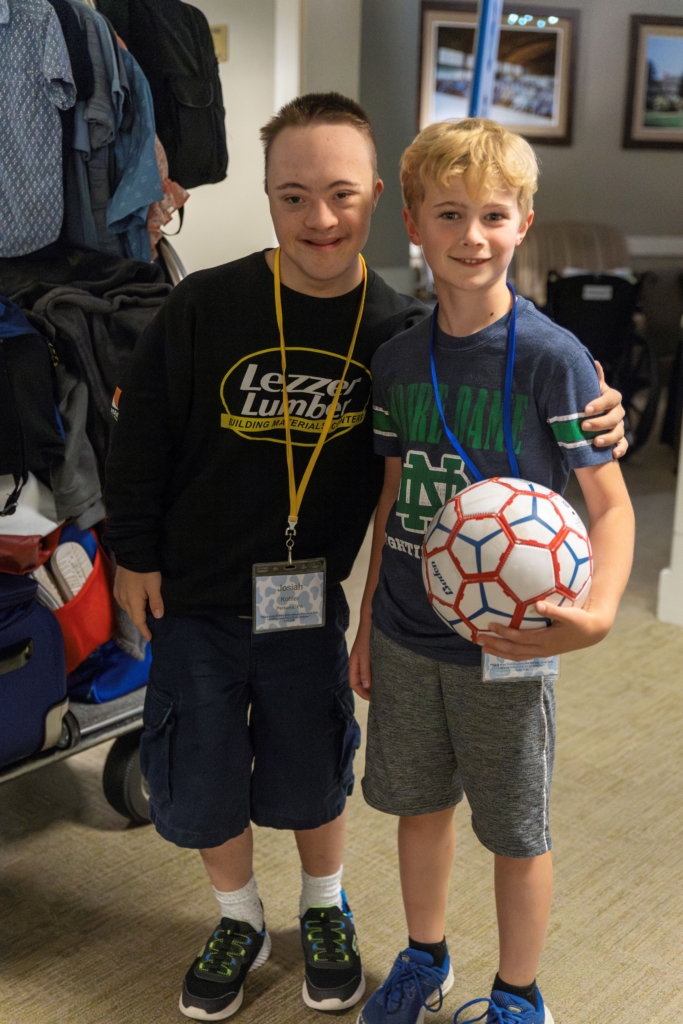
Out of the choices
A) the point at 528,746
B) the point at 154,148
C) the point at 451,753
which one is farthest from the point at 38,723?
the point at 154,148

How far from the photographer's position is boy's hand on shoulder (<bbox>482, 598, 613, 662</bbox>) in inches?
42.5

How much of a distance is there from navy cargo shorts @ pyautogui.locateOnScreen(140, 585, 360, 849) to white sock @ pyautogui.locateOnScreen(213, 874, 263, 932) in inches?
4.7

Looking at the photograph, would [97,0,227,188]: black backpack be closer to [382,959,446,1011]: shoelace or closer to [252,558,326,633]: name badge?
[252,558,326,633]: name badge

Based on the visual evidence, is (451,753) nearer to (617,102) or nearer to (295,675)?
(295,675)

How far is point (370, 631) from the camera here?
1403 millimetres

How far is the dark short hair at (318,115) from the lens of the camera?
4.17 feet

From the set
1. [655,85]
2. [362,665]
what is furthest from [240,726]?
[655,85]

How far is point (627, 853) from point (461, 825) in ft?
1.06

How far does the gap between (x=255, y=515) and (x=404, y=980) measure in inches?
27.4

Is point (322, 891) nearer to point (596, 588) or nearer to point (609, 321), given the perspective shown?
point (596, 588)

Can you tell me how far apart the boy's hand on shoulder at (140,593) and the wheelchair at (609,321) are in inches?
152

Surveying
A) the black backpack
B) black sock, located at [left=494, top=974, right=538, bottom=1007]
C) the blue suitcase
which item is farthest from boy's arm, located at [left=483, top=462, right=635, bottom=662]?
the black backpack

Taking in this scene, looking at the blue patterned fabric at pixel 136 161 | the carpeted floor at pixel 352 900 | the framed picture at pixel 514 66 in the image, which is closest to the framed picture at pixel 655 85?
the framed picture at pixel 514 66

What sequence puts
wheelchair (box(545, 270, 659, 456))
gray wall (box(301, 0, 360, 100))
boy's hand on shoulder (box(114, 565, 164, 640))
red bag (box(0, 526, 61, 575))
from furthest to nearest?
1. wheelchair (box(545, 270, 659, 456))
2. gray wall (box(301, 0, 360, 100))
3. red bag (box(0, 526, 61, 575))
4. boy's hand on shoulder (box(114, 565, 164, 640))
